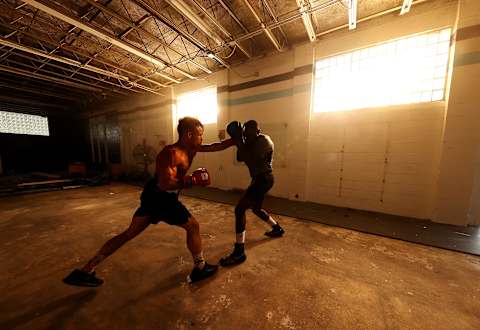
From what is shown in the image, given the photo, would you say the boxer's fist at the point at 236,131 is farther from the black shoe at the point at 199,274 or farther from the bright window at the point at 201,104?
the bright window at the point at 201,104

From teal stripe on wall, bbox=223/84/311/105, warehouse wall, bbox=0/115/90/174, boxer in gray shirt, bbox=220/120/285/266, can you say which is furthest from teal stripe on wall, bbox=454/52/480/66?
warehouse wall, bbox=0/115/90/174

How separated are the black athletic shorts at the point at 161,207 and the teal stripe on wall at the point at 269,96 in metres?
4.76

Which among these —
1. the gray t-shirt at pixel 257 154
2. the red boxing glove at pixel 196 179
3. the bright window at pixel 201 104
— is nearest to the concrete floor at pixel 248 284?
the red boxing glove at pixel 196 179

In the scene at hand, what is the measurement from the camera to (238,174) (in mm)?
6680

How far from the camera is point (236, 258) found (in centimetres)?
239

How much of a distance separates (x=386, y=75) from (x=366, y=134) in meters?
1.37

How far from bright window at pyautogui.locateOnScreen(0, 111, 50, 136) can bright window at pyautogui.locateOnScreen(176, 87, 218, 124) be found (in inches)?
446

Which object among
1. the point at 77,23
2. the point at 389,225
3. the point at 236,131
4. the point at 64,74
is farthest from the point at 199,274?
the point at 64,74

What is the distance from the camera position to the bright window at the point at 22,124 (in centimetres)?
1120

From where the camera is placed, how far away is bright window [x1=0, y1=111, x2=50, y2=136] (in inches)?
441

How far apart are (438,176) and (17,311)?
6.39 meters

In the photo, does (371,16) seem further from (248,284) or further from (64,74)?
(64,74)

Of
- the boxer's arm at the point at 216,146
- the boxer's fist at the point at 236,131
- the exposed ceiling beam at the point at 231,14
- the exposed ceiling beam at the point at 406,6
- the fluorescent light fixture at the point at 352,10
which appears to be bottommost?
the boxer's arm at the point at 216,146

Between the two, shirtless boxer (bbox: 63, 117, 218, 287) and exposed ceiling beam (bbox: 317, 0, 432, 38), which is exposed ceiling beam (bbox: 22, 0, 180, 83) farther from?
exposed ceiling beam (bbox: 317, 0, 432, 38)
